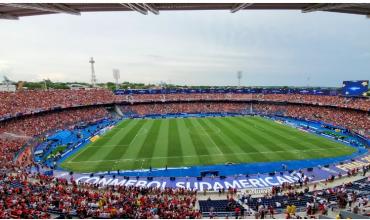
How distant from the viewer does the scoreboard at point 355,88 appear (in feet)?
185

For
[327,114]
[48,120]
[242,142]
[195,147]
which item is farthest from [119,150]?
[327,114]

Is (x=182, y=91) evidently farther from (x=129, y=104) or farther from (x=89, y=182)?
(x=89, y=182)

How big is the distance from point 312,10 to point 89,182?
24.5 meters

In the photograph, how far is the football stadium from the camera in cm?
1614

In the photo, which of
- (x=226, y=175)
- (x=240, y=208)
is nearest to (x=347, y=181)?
(x=226, y=175)

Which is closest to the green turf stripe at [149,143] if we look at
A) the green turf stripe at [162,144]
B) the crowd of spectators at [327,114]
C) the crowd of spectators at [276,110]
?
the green turf stripe at [162,144]

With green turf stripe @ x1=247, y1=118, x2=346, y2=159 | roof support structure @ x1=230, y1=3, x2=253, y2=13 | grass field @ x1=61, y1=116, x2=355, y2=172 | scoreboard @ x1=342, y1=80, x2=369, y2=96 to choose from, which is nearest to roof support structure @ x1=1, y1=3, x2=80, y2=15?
roof support structure @ x1=230, y1=3, x2=253, y2=13

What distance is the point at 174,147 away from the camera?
3756cm

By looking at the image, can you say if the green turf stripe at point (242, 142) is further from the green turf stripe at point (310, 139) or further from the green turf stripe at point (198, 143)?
the green turf stripe at point (310, 139)

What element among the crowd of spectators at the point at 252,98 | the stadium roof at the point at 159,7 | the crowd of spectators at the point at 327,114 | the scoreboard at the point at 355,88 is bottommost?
the crowd of spectators at the point at 327,114

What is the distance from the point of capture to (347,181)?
25.6m

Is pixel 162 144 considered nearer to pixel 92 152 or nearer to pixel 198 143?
pixel 198 143

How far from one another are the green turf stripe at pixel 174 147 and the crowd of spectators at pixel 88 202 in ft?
29.3

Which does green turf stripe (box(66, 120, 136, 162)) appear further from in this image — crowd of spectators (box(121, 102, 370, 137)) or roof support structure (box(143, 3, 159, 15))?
crowd of spectators (box(121, 102, 370, 137))
